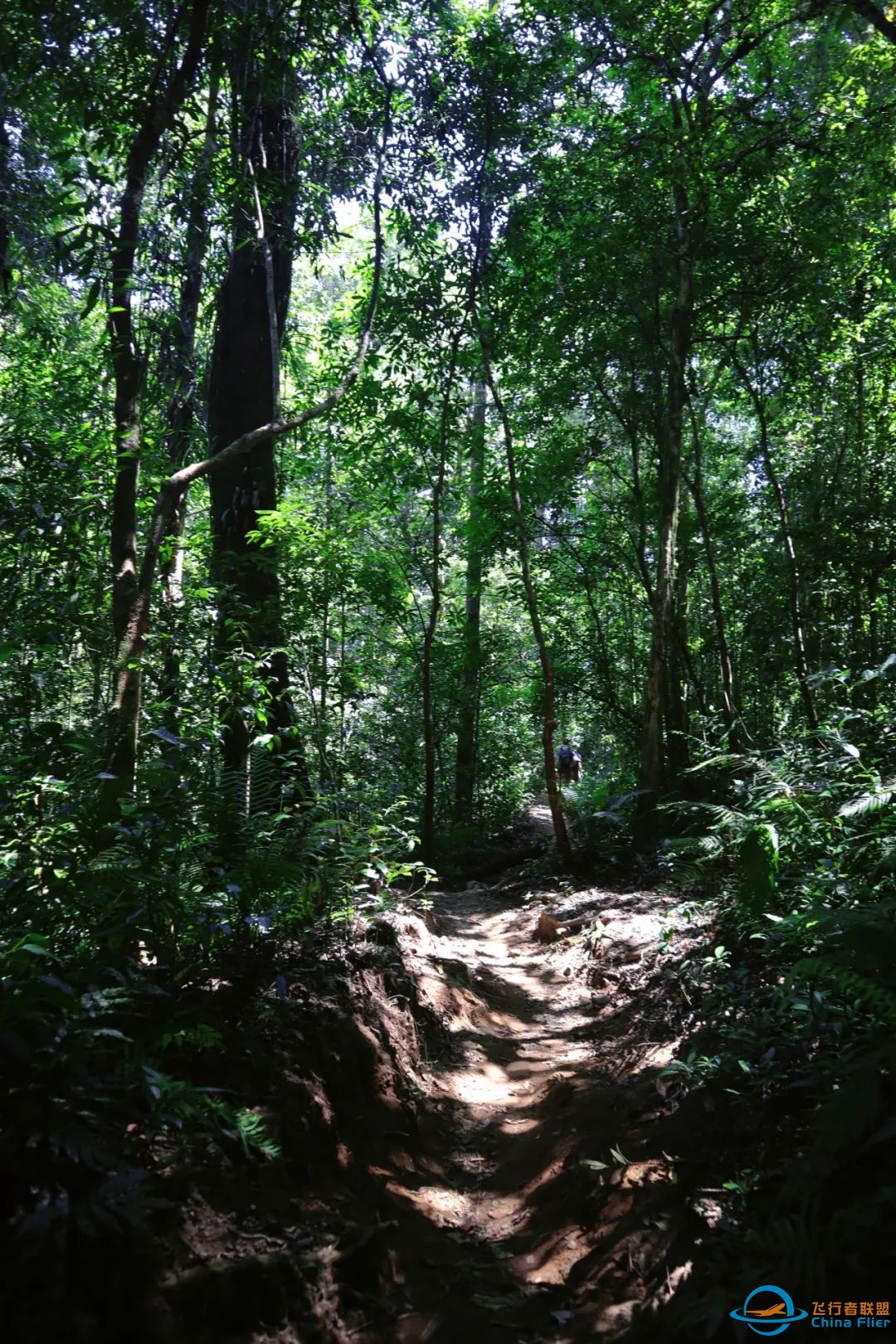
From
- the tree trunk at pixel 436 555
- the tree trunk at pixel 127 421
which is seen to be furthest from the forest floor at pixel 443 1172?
the tree trunk at pixel 436 555

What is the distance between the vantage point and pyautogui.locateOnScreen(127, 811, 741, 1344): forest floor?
2.64 meters

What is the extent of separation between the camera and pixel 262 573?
738 cm

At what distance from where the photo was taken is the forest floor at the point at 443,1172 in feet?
8.65

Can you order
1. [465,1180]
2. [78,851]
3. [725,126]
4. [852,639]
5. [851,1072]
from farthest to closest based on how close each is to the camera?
[852,639], [725,126], [465,1180], [78,851], [851,1072]

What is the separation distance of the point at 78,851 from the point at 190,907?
1.93 feet

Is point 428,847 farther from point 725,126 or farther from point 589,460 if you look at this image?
point 725,126

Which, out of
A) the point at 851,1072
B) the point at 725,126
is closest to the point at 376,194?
the point at 725,126

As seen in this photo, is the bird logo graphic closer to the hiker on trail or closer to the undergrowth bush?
the undergrowth bush

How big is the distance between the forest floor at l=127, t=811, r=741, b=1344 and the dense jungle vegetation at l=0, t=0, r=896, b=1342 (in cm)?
25

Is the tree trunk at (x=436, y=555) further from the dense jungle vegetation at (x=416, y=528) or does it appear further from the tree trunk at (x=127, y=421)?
the tree trunk at (x=127, y=421)

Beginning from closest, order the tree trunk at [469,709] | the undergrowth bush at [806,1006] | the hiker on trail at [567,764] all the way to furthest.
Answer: the undergrowth bush at [806,1006] → the tree trunk at [469,709] → the hiker on trail at [567,764]

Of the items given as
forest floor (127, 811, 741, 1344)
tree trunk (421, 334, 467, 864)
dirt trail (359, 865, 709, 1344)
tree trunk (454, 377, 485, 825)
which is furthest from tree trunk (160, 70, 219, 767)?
tree trunk (454, 377, 485, 825)

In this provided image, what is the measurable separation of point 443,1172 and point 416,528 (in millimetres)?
10490

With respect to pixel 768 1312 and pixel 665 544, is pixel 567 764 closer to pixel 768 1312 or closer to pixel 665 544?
pixel 665 544
